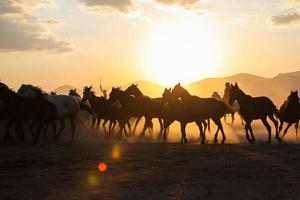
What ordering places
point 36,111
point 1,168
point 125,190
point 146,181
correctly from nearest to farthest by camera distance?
point 125,190 → point 146,181 → point 1,168 → point 36,111

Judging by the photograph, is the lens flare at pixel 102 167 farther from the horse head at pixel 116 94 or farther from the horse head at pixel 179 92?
the horse head at pixel 116 94

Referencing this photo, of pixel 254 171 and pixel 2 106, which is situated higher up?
pixel 2 106

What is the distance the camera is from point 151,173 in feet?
39.3

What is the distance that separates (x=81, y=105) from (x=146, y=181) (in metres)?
16.0

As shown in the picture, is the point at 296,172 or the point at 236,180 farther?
the point at 296,172

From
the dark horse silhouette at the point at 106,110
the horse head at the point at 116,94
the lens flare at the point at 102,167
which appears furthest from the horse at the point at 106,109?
the lens flare at the point at 102,167

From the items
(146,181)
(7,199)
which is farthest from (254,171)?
(7,199)

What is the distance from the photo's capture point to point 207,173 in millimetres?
11961

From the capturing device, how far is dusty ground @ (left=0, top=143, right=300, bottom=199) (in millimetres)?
9719

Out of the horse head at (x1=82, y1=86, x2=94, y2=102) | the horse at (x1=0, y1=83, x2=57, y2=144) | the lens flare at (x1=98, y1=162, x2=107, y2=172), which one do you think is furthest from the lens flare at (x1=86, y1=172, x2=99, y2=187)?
the horse head at (x1=82, y1=86, x2=94, y2=102)

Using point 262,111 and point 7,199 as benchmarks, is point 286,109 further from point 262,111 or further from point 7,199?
point 7,199

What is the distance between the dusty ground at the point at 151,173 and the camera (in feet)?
31.9

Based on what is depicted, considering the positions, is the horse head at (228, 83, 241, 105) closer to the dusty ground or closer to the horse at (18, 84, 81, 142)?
the dusty ground

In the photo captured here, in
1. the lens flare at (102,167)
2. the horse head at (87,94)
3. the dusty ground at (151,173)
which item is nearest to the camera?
the dusty ground at (151,173)
